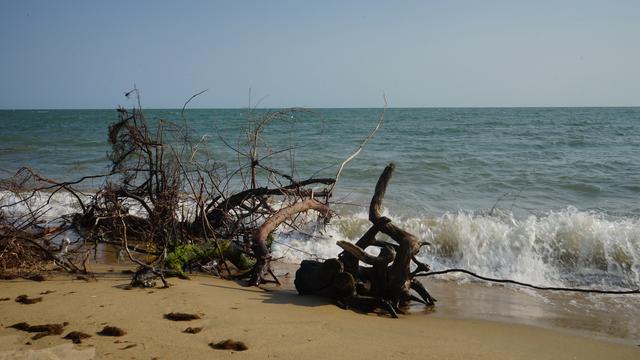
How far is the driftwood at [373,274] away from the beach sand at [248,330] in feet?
0.46

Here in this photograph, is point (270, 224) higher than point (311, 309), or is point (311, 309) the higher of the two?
point (270, 224)

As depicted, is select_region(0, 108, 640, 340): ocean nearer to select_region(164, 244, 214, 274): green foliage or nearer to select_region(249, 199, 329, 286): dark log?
select_region(249, 199, 329, 286): dark log

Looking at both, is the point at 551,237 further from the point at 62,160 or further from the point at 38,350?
the point at 62,160

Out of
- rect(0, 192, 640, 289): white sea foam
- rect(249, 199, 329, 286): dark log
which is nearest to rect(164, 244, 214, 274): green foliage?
rect(249, 199, 329, 286): dark log

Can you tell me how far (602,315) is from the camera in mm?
4785

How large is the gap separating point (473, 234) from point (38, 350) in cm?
565

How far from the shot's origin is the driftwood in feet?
14.1

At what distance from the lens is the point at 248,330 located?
3580 mm

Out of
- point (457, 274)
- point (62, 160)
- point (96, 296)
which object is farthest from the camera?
point (62, 160)

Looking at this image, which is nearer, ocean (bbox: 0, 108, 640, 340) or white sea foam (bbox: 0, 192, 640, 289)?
white sea foam (bbox: 0, 192, 640, 289)

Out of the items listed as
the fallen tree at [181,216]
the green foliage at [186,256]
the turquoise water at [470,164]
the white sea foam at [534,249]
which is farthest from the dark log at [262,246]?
the white sea foam at [534,249]

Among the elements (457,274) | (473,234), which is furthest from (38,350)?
(473,234)

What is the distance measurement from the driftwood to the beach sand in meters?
0.14

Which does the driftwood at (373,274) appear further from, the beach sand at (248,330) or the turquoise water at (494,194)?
the turquoise water at (494,194)
